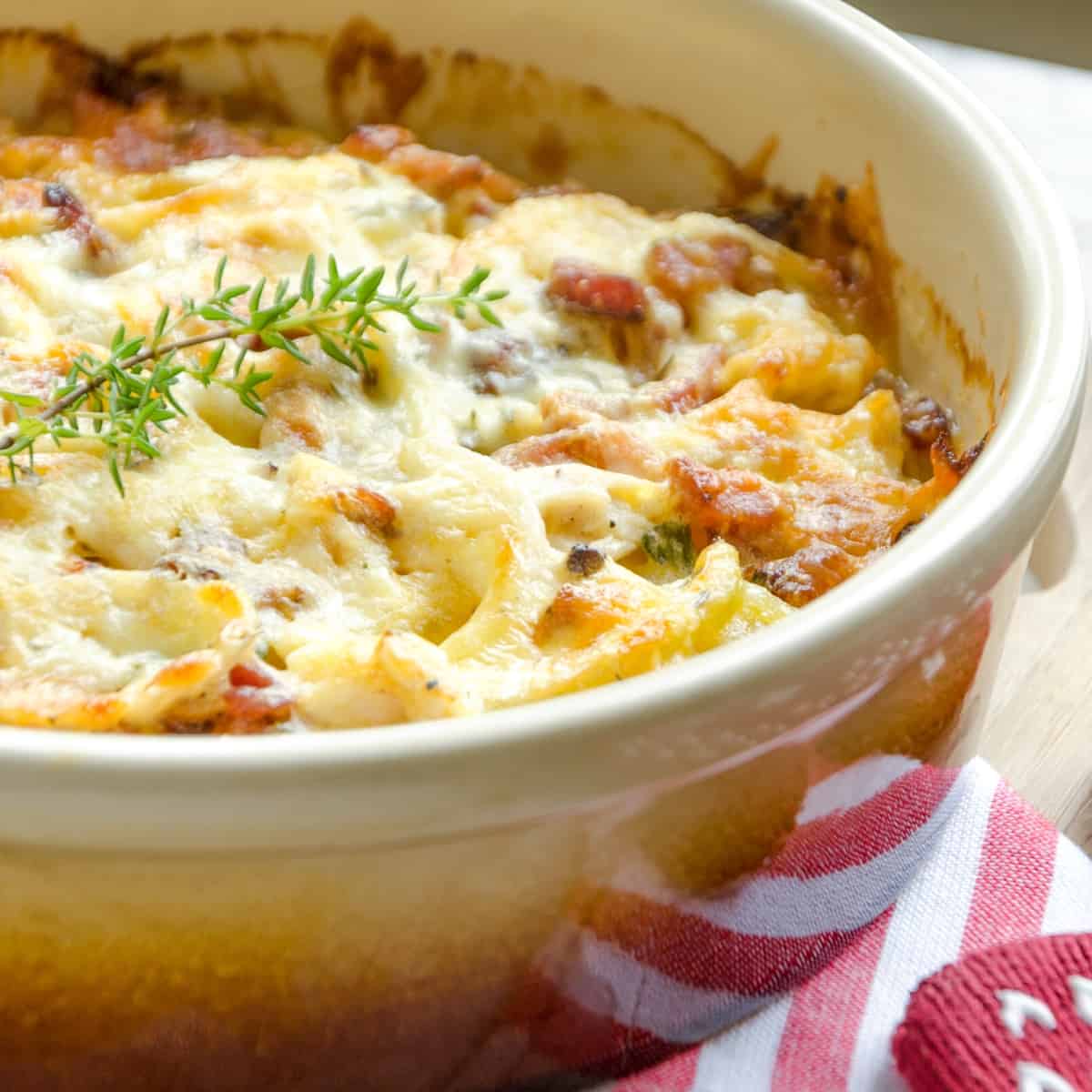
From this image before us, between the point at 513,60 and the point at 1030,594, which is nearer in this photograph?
the point at 1030,594

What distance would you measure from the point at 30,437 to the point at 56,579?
0.11 meters

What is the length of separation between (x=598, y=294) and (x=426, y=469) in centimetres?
35

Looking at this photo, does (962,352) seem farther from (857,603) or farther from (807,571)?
(857,603)

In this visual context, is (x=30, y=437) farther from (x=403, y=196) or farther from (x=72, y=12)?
(x=72, y=12)

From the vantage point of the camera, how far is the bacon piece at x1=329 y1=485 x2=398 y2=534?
120 centimetres

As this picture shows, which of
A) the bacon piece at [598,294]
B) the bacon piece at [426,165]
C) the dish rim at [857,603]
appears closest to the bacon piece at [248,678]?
the dish rim at [857,603]

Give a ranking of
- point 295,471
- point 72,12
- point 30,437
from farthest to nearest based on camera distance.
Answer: point 72,12
point 295,471
point 30,437

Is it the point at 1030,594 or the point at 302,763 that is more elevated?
the point at 302,763

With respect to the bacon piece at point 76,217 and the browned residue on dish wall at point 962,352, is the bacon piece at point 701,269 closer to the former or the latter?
the browned residue on dish wall at point 962,352

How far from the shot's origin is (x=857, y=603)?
0.94m

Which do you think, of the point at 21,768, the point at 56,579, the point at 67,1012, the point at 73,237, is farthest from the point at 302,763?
the point at 73,237

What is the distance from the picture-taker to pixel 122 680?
103 centimetres

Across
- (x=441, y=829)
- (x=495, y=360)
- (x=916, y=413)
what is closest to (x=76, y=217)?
(x=495, y=360)

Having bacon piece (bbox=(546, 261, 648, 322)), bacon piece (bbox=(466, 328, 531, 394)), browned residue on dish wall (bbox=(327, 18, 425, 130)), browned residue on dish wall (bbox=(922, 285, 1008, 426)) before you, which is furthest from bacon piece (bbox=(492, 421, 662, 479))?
browned residue on dish wall (bbox=(327, 18, 425, 130))
